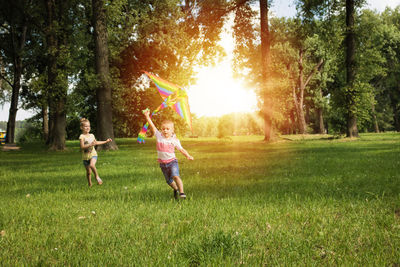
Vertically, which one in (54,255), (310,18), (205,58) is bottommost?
(54,255)

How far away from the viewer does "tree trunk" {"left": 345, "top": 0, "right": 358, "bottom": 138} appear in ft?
79.3

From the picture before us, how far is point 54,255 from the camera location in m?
3.37

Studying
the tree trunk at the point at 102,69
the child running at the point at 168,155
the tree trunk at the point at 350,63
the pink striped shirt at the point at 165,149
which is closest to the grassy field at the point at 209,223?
the child running at the point at 168,155

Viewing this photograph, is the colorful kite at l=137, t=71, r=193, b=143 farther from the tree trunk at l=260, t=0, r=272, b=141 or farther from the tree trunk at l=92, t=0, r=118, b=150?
the tree trunk at l=260, t=0, r=272, b=141

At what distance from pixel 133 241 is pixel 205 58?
83.1 feet

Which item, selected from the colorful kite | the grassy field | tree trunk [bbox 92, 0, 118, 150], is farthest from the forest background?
the grassy field

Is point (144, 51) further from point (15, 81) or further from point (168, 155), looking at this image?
point (168, 155)

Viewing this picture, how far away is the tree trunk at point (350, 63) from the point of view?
79.3ft

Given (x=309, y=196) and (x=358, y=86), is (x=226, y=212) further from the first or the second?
(x=358, y=86)

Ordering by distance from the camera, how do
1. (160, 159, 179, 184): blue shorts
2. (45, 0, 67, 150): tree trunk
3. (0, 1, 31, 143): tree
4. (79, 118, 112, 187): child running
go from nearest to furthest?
1. (160, 159, 179, 184): blue shorts
2. (79, 118, 112, 187): child running
3. (45, 0, 67, 150): tree trunk
4. (0, 1, 31, 143): tree

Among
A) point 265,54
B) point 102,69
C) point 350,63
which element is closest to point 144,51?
point 102,69

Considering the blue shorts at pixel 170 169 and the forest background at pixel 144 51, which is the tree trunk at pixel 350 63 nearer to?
the forest background at pixel 144 51

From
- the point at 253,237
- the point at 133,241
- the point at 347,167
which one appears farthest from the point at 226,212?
the point at 347,167

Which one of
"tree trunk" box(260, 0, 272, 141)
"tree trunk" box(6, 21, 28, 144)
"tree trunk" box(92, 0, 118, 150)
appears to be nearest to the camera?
"tree trunk" box(92, 0, 118, 150)
